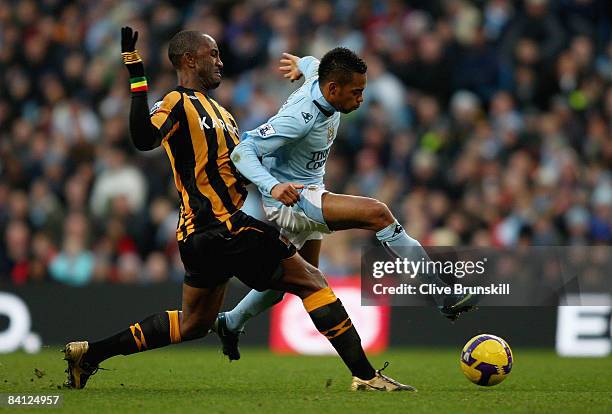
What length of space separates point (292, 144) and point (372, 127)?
7.06 meters

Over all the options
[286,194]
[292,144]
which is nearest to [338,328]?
[286,194]

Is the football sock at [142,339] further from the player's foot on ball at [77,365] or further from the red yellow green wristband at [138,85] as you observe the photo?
the red yellow green wristband at [138,85]

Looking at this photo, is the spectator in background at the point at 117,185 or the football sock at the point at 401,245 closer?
the football sock at the point at 401,245

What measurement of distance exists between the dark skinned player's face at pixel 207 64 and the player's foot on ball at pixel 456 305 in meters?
2.03

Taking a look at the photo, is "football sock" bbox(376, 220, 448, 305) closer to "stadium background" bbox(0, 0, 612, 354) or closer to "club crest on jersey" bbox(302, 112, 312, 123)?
"club crest on jersey" bbox(302, 112, 312, 123)

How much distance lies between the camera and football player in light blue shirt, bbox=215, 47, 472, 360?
7.28 m

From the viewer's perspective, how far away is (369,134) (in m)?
14.7

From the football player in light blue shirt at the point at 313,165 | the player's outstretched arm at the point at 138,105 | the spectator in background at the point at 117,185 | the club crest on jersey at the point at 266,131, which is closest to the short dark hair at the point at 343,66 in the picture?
the football player in light blue shirt at the point at 313,165

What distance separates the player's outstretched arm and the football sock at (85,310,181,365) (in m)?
1.23

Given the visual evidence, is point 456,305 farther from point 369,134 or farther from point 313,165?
point 369,134

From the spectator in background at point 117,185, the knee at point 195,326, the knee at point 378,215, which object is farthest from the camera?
the spectator in background at point 117,185

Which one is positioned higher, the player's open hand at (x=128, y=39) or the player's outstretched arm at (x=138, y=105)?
the player's open hand at (x=128, y=39)

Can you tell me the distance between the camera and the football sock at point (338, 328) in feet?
24.3

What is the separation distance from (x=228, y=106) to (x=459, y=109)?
291cm
